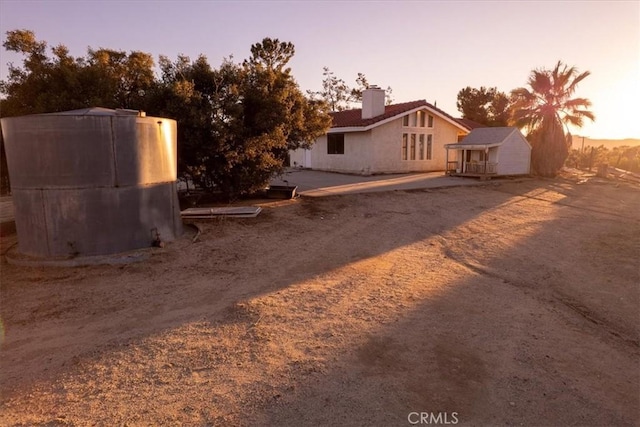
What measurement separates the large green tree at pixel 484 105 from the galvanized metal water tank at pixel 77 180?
42.6m

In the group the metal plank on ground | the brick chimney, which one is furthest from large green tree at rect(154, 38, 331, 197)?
the brick chimney

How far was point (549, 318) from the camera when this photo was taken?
6375 mm

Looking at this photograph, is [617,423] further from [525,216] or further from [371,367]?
[525,216]

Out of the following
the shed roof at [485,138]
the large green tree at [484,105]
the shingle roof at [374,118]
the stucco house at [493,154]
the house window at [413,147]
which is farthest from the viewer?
the large green tree at [484,105]

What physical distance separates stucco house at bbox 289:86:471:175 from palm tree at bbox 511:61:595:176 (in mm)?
4360

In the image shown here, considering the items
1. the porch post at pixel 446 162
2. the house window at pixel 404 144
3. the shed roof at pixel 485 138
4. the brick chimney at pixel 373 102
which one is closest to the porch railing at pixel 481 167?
the shed roof at pixel 485 138

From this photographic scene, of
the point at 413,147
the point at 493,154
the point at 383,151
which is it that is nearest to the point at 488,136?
the point at 493,154

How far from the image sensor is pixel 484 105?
149ft

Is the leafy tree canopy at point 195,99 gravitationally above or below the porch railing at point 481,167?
above

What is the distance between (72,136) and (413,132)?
22358 mm

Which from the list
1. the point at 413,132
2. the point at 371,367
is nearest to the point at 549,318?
the point at 371,367

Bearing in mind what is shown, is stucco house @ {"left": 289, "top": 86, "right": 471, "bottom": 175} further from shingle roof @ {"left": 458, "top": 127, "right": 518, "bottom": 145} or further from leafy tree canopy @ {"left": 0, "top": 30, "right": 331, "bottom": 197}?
leafy tree canopy @ {"left": 0, "top": 30, "right": 331, "bottom": 197}

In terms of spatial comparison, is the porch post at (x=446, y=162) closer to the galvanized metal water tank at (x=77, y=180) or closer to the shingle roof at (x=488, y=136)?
the shingle roof at (x=488, y=136)

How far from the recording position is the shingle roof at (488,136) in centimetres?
2452
